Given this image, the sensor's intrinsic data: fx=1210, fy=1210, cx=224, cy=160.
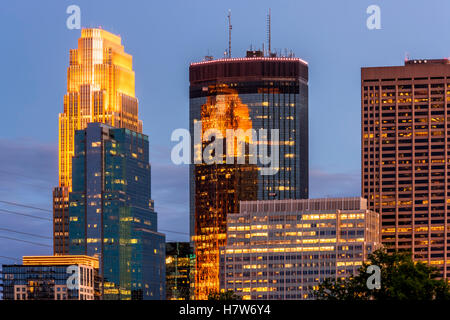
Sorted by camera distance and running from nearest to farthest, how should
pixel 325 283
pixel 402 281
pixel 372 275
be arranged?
pixel 402 281, pixel 372 275, pixel 325 283

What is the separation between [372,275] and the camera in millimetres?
150000
